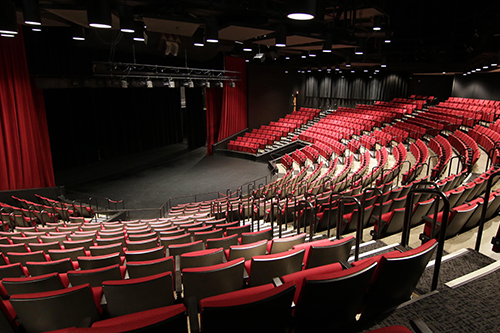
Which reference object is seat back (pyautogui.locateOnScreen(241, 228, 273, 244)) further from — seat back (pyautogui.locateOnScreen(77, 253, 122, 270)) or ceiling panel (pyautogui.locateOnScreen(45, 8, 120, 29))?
ceiling panel (pyautogui.locateOnScreen(45, 8, 120, 29))

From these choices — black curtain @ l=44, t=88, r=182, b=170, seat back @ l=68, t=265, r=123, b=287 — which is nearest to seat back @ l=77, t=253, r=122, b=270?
seat back @ l=68, t=265, r=123, b=287

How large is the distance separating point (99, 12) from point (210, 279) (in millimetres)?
3878

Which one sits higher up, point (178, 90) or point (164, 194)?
point (178, 90)

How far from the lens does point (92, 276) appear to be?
9.04 ft

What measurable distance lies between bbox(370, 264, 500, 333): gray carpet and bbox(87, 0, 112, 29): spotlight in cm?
462

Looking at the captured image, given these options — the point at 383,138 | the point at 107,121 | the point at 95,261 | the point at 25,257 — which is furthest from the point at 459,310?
the point at 107,121

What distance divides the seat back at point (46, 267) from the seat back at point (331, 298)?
9.39 feet

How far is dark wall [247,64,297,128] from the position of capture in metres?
19.3

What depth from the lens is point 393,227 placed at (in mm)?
4102

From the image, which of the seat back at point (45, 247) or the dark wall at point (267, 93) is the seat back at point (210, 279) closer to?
the seat back at point (45, 247)

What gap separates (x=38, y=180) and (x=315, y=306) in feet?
37.1

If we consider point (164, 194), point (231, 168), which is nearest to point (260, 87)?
point (231, 168)

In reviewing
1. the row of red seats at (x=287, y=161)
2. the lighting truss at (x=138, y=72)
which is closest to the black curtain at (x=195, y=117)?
the lighting truss at (x=138, y=72)

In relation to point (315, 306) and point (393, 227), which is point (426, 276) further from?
point (393, 227)
